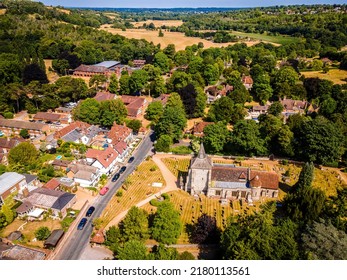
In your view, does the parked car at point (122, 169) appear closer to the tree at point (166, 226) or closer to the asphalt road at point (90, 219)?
the asphalt road at point (90, 219)

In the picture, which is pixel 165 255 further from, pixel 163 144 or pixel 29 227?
pixel 163 144

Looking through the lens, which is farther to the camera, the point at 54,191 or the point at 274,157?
the point at 274,157

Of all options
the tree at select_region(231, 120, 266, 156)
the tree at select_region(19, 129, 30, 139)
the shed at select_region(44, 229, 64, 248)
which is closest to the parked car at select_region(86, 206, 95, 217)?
the shed at select_region(44, 229, 64, 248)

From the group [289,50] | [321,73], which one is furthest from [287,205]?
[289,50]

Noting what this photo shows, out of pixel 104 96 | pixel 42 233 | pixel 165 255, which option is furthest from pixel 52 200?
pixel 104 96

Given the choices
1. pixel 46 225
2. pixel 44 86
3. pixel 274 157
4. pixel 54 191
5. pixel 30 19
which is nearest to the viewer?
pixel 46 225

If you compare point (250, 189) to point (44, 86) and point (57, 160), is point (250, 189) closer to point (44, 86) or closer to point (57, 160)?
point (57, 160)

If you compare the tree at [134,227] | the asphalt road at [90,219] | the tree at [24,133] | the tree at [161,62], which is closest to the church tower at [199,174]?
the tree at [134,227]
